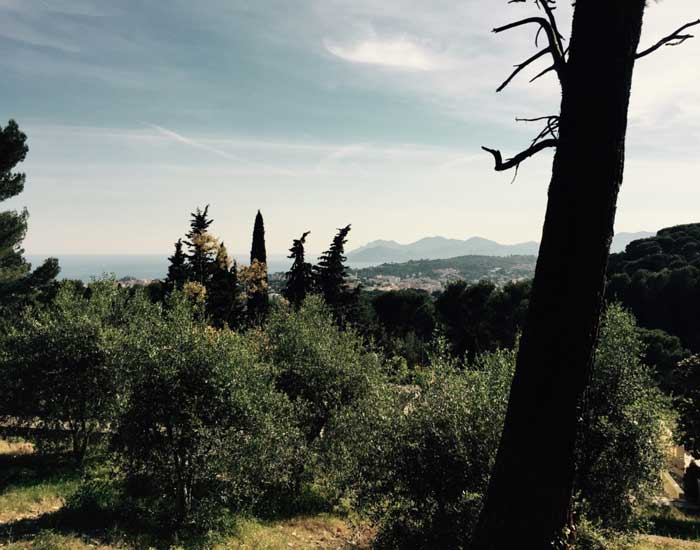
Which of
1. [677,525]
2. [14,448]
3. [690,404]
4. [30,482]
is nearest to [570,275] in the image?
[30,482]

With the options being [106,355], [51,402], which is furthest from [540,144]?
[51,402]

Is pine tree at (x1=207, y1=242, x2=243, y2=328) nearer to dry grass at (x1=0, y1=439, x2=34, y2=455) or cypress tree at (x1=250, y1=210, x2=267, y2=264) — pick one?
cypress tree at (x1=250, y1=210, x2=267, y2=264)

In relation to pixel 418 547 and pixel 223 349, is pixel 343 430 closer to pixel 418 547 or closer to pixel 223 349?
pixel 223 349

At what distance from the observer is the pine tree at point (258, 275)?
38312 millimetres

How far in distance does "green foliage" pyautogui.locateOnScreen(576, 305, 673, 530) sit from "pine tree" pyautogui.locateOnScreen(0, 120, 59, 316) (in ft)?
127

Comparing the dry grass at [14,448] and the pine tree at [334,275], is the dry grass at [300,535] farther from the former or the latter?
the pine tree at [334,275]

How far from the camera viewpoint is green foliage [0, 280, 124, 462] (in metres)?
17.8

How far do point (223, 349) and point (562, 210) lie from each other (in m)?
11.0

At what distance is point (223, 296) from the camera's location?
39.8 metres

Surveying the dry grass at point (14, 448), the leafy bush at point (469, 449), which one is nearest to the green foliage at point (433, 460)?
the leafy bush at point (469, 449)

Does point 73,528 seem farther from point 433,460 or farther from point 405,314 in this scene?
point 405,314

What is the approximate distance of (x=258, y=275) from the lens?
38000 mm

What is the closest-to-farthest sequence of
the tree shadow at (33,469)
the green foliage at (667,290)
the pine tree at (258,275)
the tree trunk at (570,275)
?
the tree trunk at (570,275), the tree shadow at (33,469), the pine tree at (258,275), the green foliage at (667,290)

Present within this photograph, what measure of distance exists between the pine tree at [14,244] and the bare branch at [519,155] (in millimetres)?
38153
